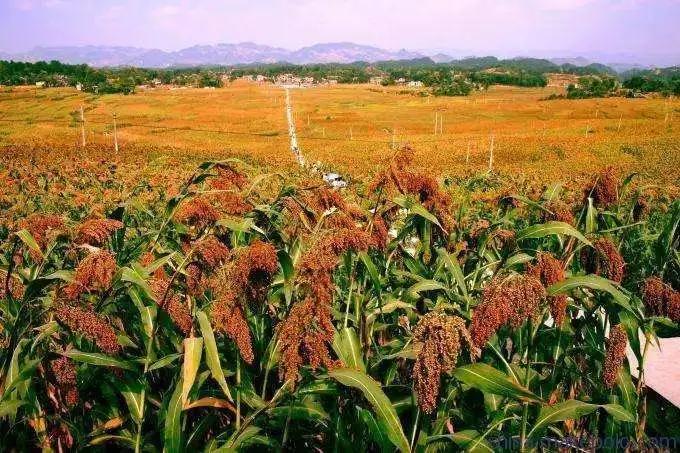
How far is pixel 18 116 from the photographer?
59188 millimetres

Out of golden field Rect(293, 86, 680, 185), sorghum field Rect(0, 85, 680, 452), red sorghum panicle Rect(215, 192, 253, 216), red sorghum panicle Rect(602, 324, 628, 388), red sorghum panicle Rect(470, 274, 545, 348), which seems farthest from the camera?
golden field Rect(293, 86, 680, 185)

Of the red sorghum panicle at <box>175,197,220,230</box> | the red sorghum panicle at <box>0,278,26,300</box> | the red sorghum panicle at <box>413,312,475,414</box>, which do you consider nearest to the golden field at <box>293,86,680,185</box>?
the red sorghum panicle at <box>175,197,220,230</box>

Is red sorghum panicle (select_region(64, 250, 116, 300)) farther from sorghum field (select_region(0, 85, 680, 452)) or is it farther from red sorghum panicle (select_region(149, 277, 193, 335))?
red sorghum panicle (select_region(149, 277, 193, 335))

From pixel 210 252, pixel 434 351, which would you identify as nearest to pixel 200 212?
pixel 210 252

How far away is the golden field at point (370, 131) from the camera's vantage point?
32.6 meters

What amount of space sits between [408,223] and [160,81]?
148022 millimetres

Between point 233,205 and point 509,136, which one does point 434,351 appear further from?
point 509,136

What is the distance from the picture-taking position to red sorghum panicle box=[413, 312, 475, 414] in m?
1.56

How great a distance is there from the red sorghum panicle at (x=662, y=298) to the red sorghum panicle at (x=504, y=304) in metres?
0.85

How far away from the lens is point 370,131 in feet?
167

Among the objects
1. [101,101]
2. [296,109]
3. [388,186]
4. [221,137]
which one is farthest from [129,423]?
[101,101]

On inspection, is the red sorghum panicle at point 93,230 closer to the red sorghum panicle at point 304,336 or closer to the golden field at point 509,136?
the red sorghum panicle at point 304,336

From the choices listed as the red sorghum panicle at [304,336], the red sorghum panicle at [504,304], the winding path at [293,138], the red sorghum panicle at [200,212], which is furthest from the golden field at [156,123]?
the red sorghum panicle at [504,304]

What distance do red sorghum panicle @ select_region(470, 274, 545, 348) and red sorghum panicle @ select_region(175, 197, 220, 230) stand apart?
1581 mm
